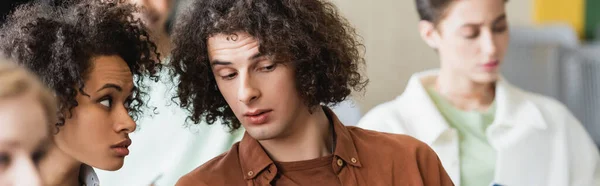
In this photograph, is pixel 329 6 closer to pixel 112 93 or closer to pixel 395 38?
pixel 112 93

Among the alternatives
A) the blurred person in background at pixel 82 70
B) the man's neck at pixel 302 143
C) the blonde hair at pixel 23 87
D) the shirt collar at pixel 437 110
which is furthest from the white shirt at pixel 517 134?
the blonde hair at pixel 23 87

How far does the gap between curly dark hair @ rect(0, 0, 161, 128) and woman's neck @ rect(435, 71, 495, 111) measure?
0.72 m

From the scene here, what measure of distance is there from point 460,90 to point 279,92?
61cm

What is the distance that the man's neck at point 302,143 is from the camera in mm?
1351

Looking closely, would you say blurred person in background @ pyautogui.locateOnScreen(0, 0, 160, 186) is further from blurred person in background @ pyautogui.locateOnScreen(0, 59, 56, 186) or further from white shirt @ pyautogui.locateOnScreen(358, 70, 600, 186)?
white shirt @ pyautogui.locateOnScreen(358, 70, 600, 186)

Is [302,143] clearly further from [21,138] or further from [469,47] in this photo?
[469,47]

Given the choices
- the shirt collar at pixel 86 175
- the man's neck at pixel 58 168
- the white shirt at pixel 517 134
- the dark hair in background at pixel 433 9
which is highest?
the dark hair in background at pixel 433 9

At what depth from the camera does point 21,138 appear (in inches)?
42.3

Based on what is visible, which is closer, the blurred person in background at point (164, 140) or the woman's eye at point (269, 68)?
the woman's eye at point (269, 68)

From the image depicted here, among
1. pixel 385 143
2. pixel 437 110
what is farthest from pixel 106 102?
pixel 437 110

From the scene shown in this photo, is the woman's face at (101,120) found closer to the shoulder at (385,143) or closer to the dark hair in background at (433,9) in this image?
the shoulder at (385,143)

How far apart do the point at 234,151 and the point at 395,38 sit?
2.16 feet

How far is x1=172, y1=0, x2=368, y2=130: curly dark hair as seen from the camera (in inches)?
50.6

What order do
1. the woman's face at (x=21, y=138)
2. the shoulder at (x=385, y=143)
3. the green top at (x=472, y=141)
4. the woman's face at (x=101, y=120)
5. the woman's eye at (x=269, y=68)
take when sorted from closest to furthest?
1. the woman's face at (x=21, y=138)
2. the woman's face at (x=101, y=120)
3. the woman's eye at (x=269, y=68)
4. the shoulder at (x=385, y=143)
5. the green top at (x=472, y=141)
